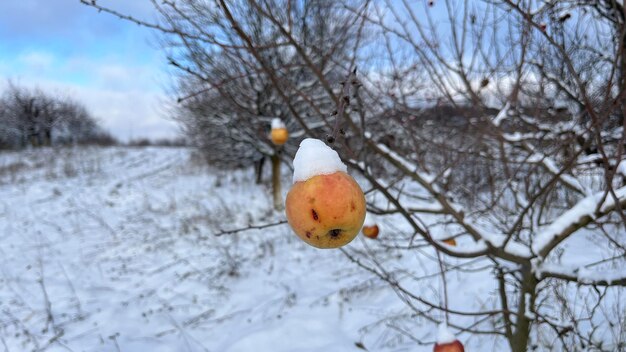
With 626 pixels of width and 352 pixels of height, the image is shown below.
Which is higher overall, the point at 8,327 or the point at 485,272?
the point at 485,272

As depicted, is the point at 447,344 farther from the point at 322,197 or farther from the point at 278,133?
the point at 278,133

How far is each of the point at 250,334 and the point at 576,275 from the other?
2.69 meters

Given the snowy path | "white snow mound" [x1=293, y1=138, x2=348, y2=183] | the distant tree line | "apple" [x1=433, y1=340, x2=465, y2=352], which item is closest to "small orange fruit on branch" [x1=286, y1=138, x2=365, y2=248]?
"white snow mound" [x1=293, y1=138, x2=348, y2=183]

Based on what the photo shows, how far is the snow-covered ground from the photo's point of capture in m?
3.33

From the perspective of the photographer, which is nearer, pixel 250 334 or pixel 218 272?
pixel 250 334

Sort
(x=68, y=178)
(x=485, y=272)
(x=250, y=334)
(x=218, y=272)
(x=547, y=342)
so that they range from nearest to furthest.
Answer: (x=547, y=342) < (x=250, y=334) < (x=485, y=272) < (x=218, y=272) < (x=68, y=178)

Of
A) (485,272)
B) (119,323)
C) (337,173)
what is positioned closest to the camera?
(337,173)

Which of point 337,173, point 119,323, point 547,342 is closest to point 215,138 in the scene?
point 119,323

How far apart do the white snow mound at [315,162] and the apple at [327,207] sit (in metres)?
0.01

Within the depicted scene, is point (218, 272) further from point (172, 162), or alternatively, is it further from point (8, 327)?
point (172, 162)

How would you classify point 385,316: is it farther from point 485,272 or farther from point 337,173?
point 337,173

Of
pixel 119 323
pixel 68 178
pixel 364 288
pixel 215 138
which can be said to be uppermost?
pixel 215 138

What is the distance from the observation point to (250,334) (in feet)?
11.1

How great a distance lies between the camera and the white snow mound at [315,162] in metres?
0.76
